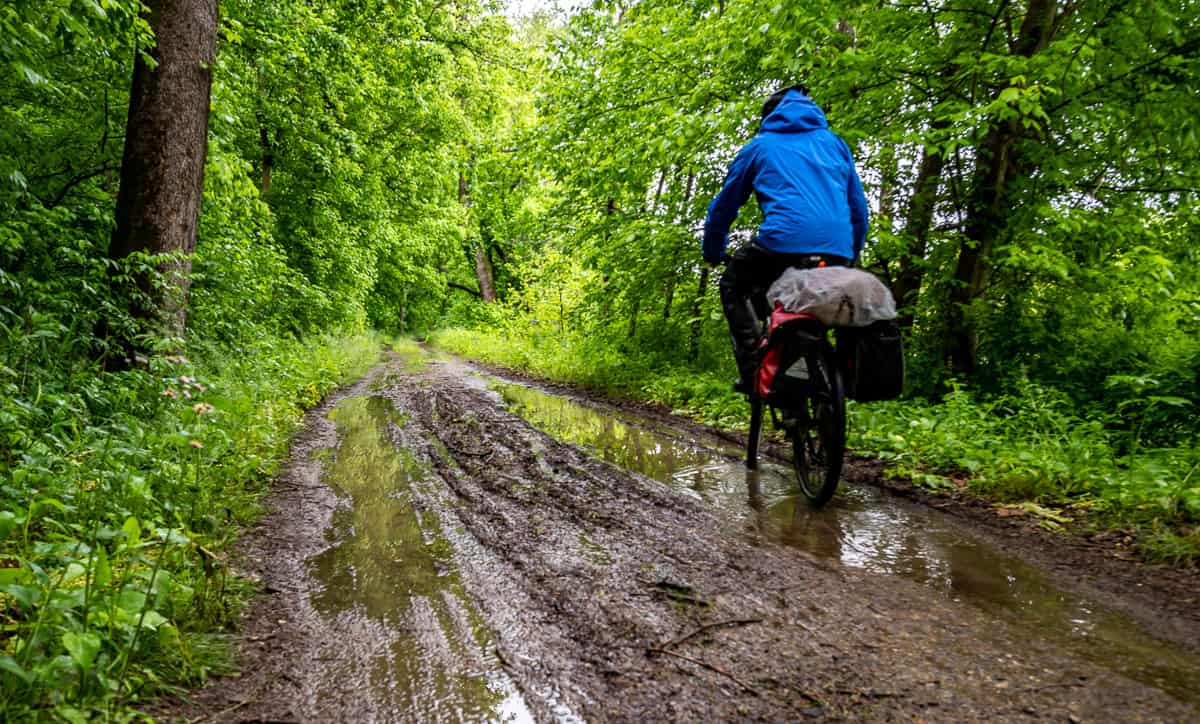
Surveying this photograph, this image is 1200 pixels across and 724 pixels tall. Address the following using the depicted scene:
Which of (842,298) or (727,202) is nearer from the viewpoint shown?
(842,298)

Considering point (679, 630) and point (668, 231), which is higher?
point (668, 231)

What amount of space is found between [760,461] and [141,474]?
4.23 m

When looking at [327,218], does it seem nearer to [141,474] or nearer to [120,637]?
[141,474]

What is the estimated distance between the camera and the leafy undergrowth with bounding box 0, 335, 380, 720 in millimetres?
1642

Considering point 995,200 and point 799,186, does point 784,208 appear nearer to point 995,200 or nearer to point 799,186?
point 799,186

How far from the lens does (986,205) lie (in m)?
5.96

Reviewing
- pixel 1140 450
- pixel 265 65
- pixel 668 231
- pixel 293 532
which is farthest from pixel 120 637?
pixel 265 65

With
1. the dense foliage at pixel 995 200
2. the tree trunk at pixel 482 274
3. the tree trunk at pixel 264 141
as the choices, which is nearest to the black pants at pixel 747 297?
the dense foliage at pixel 995 200

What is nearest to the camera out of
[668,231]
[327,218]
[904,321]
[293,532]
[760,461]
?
[293,532]

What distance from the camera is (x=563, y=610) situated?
2311 mm

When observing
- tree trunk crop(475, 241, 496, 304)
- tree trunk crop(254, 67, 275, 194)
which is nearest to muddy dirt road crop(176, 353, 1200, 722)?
tree trunk crop(254, 67, 275, 194)

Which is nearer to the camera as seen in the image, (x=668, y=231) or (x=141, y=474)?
(x=141, y=474)

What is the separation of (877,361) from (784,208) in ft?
3.66

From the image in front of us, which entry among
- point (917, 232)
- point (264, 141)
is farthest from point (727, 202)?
point (264, 141)
